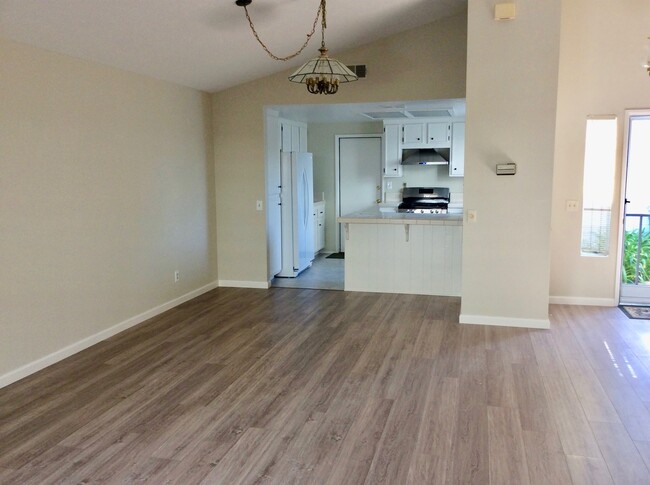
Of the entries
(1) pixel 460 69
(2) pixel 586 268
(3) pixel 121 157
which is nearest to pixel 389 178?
(1) pixel 460 69

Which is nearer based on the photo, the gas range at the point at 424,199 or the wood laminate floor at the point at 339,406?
the wood laminate floor at the point at 339,406

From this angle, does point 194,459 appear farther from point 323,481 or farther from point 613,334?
point 613,334

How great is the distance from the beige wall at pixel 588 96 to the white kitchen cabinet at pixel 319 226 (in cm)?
385

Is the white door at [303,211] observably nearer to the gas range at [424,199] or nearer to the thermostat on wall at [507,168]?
the gas range at [424,199]

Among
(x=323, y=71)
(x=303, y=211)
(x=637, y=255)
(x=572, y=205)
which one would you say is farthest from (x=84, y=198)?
(x=637, y=255)

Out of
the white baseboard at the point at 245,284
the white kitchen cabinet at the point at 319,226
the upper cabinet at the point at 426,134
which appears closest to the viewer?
the white baseboard at the point at 245,284

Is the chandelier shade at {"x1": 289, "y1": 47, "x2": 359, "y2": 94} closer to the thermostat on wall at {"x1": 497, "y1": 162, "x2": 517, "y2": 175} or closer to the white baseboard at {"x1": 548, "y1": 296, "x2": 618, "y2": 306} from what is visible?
the thermostat on wall at {"x1": 497, "y1": 162, "x2": 517, "y2": 175}

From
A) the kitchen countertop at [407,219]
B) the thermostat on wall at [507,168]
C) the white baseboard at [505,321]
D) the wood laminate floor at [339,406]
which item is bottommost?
the wood laminate floor at [339,406]

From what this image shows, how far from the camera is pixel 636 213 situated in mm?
5820

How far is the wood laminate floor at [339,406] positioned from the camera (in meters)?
2.61

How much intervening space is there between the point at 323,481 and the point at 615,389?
2.14 meters

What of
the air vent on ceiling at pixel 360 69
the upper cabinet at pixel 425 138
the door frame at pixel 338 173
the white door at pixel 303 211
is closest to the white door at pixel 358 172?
the door frame at pixel 338 173

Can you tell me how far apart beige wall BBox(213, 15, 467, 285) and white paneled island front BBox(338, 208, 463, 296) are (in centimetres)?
114

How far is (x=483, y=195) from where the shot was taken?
4.84 metres
